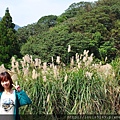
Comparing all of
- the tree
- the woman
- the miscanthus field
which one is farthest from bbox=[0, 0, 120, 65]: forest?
the woman

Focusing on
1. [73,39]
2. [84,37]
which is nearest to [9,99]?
[73,39]

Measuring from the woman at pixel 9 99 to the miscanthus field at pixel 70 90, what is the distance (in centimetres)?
117

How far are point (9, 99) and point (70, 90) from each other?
1.65 meters

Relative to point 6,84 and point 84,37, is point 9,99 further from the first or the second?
point 84,37

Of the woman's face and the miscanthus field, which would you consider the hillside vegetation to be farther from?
the woman's face

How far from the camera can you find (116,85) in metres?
5.00

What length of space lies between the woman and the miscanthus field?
3.83 feet

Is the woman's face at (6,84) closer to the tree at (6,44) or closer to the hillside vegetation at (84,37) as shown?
the hillside vegetation at (84,37)

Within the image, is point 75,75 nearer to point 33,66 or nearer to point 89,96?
point 89,96

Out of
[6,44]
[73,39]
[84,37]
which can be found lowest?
[6,44]

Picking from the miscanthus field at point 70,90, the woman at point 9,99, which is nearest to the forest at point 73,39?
the miscanthus field at point 70,90

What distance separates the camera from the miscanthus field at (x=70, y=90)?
4.59 meters

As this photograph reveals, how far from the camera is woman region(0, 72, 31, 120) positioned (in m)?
3.19

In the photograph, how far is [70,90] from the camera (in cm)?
472
